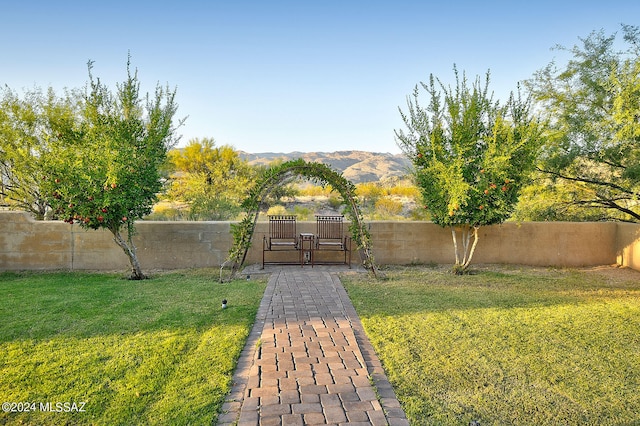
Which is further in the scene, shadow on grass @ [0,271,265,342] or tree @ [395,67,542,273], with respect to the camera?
tree @ [395,67,542,273]

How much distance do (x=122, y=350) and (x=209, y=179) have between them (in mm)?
14670

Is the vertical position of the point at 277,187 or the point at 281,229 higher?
the point at 277,187

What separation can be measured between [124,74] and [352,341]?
667 centimetres

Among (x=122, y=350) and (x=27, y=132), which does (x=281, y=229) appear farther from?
(x=27, y=132)

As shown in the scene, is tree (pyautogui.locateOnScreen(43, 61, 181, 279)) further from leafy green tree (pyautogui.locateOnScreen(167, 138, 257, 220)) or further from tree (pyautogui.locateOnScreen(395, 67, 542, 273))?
leafy green tree (pyautogui.locateOnScreen(167, 138, 257, 220))

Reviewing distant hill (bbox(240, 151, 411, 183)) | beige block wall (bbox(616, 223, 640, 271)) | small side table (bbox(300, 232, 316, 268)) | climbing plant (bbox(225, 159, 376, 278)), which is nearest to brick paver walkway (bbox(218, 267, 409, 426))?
climbing plant (bbox(225, 159, 376, 278))

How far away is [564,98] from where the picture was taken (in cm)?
806

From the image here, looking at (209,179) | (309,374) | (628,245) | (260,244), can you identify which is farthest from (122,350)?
(209,179)

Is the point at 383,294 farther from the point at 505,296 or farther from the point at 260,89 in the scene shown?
the point at 260,89

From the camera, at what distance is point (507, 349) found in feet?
12.6

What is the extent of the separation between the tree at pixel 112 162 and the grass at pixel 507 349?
414cm

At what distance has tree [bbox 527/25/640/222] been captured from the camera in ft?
22.3

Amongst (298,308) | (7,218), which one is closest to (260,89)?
(7,218)

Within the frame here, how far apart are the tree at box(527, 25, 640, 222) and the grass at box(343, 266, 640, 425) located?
2.28m
